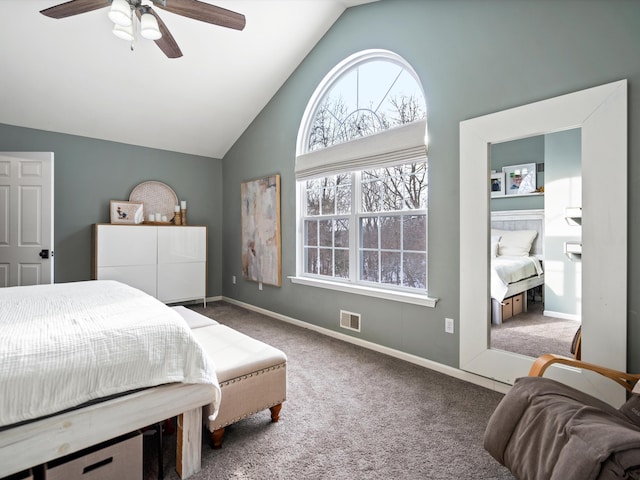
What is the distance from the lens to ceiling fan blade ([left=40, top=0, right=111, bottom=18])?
2.03 m

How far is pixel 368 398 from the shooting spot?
223 centimetres

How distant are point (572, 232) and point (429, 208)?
3.15 ft

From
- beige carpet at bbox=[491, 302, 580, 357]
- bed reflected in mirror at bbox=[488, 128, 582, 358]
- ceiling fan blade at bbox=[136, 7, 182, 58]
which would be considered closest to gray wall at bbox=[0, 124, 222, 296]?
ceiling fan blade at bbox=[136, 7, 182, 58]

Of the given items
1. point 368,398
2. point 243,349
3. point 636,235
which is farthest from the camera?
Answer: point 368,398

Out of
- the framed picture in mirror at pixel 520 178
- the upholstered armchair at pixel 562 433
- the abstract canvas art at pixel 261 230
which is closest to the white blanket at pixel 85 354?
the upholstered armchair at pixel 562 433

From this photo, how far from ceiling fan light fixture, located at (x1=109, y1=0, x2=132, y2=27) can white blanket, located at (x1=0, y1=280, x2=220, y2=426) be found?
5.14 feet

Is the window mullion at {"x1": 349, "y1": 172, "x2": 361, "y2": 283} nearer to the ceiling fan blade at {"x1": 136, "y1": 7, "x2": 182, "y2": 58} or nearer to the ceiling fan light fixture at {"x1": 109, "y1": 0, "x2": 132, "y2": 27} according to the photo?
the ceiling fan blade at {"x1": 136, "y1": 7, "x2": 182, "y2": 58}

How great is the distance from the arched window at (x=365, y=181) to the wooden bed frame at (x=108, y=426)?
1872mm

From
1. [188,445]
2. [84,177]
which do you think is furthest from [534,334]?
[84,177]

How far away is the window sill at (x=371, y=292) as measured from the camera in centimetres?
273

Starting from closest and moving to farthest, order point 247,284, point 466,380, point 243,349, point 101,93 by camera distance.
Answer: point 243,349 < point 466,380 < point 101,93 < point 247,284

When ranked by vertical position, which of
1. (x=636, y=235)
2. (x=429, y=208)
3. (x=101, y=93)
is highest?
(x=101, y=93)

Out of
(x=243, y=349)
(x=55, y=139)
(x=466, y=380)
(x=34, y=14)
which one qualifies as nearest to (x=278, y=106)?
(x=34, y=14)

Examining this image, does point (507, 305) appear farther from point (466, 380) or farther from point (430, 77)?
point (430, 77)
